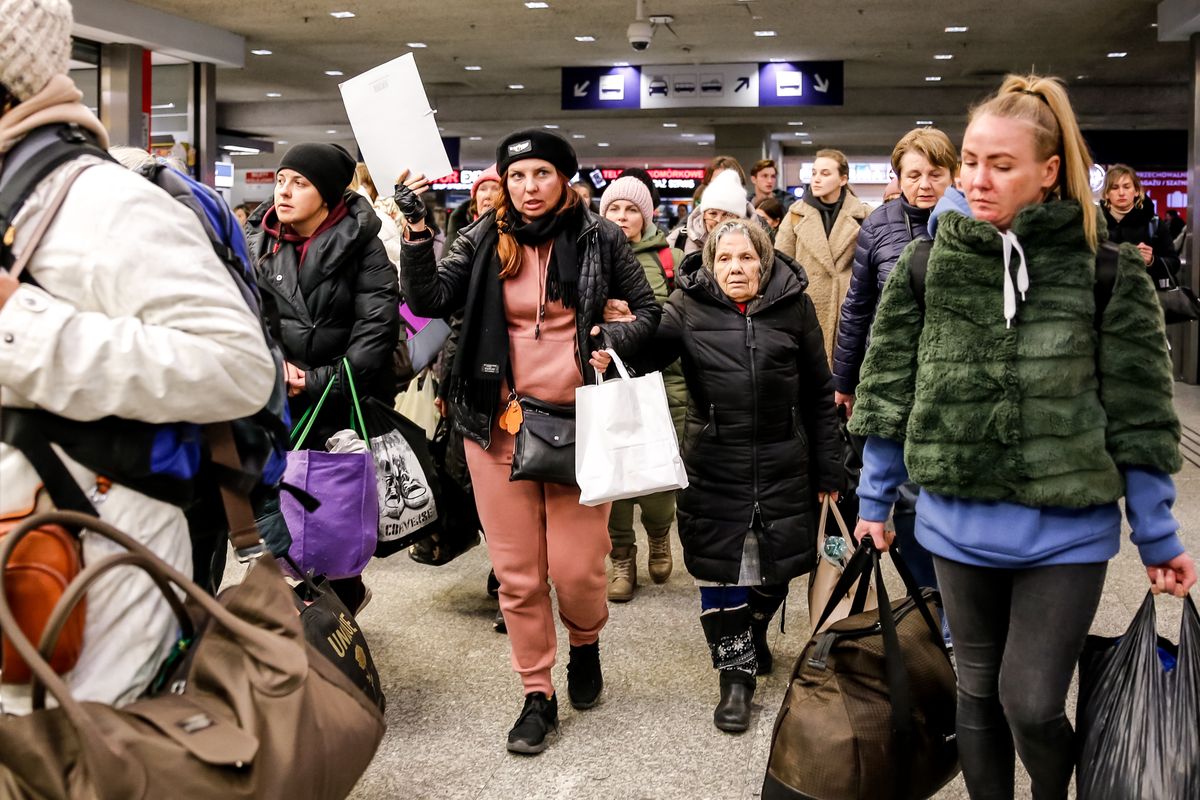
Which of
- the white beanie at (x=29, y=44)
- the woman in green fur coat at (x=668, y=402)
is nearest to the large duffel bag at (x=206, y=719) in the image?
the white beanie at (x=29, y=44)

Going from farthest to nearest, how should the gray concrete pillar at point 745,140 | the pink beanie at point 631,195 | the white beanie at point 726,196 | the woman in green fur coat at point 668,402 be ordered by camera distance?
1. the gray concrete pillar at point 745,140
2. the white beanie at point 726,196
3. the pink beanie at point 631,195
4. the woman in green fur coat at point 668,402

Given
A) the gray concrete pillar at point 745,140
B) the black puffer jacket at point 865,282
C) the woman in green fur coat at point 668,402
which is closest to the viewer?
the black puffer jacket at point 865,282

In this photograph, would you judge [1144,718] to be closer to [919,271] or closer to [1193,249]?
[919,271]

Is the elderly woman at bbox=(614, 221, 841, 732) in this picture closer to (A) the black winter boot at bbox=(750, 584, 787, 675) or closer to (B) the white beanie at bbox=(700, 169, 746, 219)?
(A) the black winter boot at bbox=(750, 584, 787, 675)

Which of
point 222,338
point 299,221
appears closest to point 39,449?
point 222,338

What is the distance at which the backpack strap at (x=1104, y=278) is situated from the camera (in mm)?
2598

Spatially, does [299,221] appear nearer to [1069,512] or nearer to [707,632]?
[707,632]

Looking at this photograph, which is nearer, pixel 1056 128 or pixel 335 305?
pixel 1056 128

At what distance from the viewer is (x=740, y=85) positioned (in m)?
19.0

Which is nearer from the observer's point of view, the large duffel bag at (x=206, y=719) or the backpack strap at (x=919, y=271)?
the large duffel bag at (x=206, y=719)

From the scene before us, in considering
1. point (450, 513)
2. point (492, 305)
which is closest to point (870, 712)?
point (492, 305)

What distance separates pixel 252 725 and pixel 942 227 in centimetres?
180

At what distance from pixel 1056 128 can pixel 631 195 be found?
3.76 meters

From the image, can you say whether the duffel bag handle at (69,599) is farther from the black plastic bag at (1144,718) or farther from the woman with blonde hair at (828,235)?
the woman with blonde hair at (828,235)
